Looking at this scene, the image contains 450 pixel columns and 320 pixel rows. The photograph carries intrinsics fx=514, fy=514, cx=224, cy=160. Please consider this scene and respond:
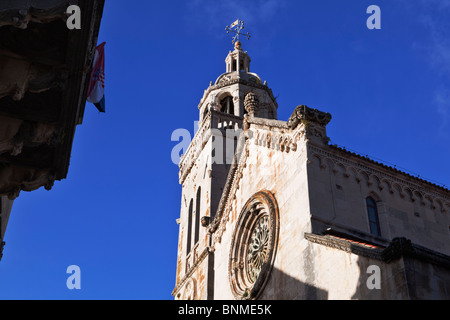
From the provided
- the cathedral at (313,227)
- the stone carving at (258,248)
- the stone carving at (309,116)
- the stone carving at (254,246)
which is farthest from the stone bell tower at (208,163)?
the stone carving at (309,116)

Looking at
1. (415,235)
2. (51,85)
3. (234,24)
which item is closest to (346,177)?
(415,235)

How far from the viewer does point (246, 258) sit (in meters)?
24.7

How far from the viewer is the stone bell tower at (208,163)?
1160 inches

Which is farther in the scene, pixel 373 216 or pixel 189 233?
pixel 189 233

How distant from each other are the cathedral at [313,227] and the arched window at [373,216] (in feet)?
0.16

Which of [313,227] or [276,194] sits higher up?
[276,194]

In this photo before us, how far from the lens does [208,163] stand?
3362cm

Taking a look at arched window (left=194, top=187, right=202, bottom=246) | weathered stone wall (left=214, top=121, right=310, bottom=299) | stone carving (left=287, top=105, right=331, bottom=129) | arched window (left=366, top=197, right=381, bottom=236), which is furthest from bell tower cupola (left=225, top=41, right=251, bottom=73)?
arched window (left=366, top=197, right=381, bottom=236)

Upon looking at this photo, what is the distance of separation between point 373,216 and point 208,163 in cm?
1446

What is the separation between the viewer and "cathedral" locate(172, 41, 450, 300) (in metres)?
15.0

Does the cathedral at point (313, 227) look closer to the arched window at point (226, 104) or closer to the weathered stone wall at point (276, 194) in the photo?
the weathered stone wall at point (276, 194)

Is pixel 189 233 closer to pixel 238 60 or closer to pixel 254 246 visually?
pixel 254 246

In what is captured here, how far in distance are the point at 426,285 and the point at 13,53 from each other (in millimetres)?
11842

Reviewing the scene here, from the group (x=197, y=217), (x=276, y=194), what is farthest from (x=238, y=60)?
(x=276, y=194)
